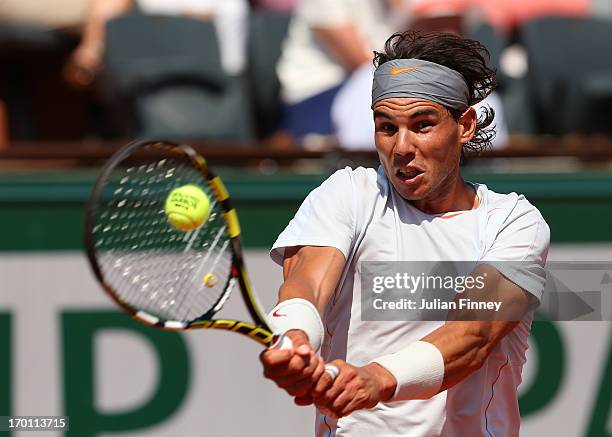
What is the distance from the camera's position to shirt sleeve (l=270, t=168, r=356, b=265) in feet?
8.84

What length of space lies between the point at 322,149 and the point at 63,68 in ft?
4.51

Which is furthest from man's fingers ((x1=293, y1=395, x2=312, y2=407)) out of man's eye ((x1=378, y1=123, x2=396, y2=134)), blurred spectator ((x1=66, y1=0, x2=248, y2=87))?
blurred spectator ((x1=66, y1=0, x2=248, y2=87))

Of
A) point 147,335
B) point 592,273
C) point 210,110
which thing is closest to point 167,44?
point 210,110

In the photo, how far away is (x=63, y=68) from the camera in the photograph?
536cm

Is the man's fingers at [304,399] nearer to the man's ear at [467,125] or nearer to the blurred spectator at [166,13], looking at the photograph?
the man's ear at [467,125]

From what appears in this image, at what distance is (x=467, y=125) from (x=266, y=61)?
2.66 meters

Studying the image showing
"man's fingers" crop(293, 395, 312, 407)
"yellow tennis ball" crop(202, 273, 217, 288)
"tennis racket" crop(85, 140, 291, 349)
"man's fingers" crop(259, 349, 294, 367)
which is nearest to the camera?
"man's fingers" crop(259, 349, 294, 367)

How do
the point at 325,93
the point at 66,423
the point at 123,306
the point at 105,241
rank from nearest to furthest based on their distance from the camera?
the point at 123,306 < the point at 105,241 < the point at 66,423 < the point at 325,93

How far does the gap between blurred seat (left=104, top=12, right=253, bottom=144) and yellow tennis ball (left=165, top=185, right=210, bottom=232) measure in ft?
7.18

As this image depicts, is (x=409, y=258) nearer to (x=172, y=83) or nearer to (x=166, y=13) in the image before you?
(x=172, y=83)

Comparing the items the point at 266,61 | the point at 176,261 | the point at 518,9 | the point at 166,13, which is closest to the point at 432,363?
the point at 176,261

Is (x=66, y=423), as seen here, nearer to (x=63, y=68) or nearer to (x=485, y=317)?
(x=63, y=68)

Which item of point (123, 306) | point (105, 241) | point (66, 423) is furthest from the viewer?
point (66, 423)

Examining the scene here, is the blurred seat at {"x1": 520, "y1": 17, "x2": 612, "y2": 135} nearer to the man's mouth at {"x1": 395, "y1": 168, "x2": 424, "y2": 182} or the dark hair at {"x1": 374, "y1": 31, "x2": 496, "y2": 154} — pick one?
the dark hair at {"x1": 374, "y1": 31, "x2": 496, "y2": 154}
